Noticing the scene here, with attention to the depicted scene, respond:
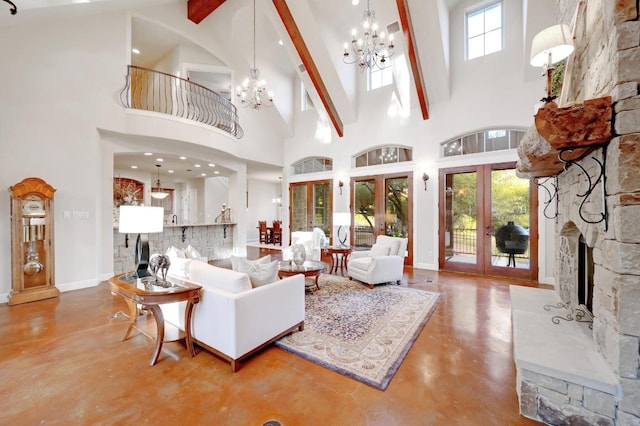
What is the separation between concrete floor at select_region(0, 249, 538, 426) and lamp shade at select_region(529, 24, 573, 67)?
2.54 metres

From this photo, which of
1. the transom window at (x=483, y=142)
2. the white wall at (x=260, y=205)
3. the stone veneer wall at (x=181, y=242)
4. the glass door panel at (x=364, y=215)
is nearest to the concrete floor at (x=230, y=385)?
the stone veneer wall at (x=181, y=242)

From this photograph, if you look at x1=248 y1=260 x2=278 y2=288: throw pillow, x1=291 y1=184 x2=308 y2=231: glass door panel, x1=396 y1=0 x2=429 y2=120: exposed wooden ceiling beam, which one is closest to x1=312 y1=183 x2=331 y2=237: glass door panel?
x1=291 y1=184 x2=308 y2=231: glass door panel

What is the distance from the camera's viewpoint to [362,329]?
2994 millimetres

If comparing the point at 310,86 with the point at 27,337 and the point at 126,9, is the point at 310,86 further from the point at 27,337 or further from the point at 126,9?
the point at 27,337

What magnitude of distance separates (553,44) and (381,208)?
518 centimetres

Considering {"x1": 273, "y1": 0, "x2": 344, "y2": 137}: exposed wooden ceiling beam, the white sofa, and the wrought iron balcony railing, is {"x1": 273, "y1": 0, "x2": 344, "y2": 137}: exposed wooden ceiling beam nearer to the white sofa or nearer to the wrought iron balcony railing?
the wrought iron balcony railing

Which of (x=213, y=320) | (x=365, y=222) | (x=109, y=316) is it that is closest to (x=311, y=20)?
(x=365, y=222)

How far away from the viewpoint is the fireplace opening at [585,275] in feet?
7.82

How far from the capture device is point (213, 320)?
2367 millimetres

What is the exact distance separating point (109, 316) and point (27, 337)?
2.33 feet

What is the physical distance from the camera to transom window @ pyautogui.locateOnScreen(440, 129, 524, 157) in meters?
5.34

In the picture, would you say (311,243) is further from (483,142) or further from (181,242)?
(483,142)

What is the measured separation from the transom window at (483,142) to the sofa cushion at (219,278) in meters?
5.60

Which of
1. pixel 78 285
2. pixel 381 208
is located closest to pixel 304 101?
pixel 381 208
